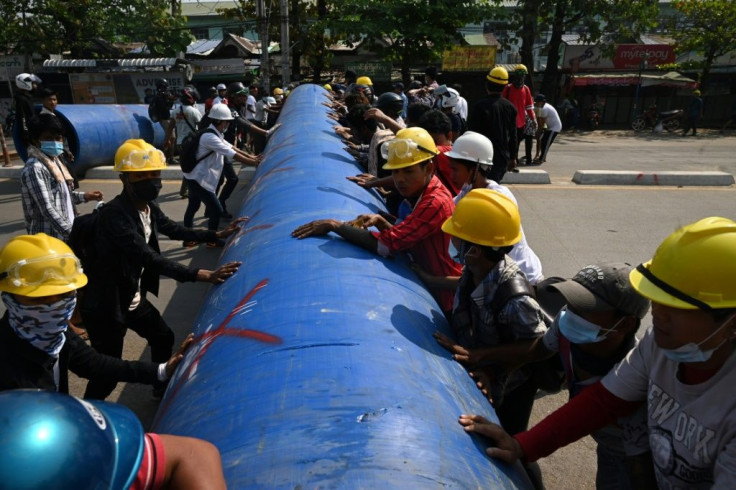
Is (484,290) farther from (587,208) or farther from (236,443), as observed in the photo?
(587,208)

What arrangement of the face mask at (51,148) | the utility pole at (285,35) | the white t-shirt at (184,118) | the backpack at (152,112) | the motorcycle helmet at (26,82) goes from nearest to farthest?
the face mask at (51,148) < the motorcycle helmet at (26,82) < the white t-shirt at (184,118) < the backpack at (152,112) < the utility pole at (285,35)

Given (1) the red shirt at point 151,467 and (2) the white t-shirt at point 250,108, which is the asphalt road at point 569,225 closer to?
(1) the red shirt at point 151,467

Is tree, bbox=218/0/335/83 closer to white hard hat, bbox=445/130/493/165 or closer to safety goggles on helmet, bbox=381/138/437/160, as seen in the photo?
white hard hat, bbox=445/130/493/165

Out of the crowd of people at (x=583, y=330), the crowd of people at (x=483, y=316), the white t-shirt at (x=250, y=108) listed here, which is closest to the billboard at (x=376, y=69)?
the white t-shirt at (x=250, y=108)

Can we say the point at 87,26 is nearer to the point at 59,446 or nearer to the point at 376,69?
the point at 376,69

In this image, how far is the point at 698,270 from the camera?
1.33m

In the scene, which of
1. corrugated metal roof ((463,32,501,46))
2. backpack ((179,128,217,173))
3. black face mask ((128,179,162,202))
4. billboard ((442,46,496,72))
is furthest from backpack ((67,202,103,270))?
corrugated metal roof ((463,32,501,46))

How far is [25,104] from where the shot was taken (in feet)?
23.9

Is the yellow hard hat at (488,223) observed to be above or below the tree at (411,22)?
below

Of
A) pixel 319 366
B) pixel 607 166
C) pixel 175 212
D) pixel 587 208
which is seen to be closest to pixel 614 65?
pixel 607 166

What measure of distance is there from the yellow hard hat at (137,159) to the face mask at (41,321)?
1154mm

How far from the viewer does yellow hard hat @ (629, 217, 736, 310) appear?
1312mm

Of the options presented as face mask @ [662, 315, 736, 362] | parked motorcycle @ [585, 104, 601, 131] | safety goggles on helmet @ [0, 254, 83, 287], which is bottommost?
parked motorcycle @ [585, 104, 601, 131]

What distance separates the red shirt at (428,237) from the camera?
8.95 feet
